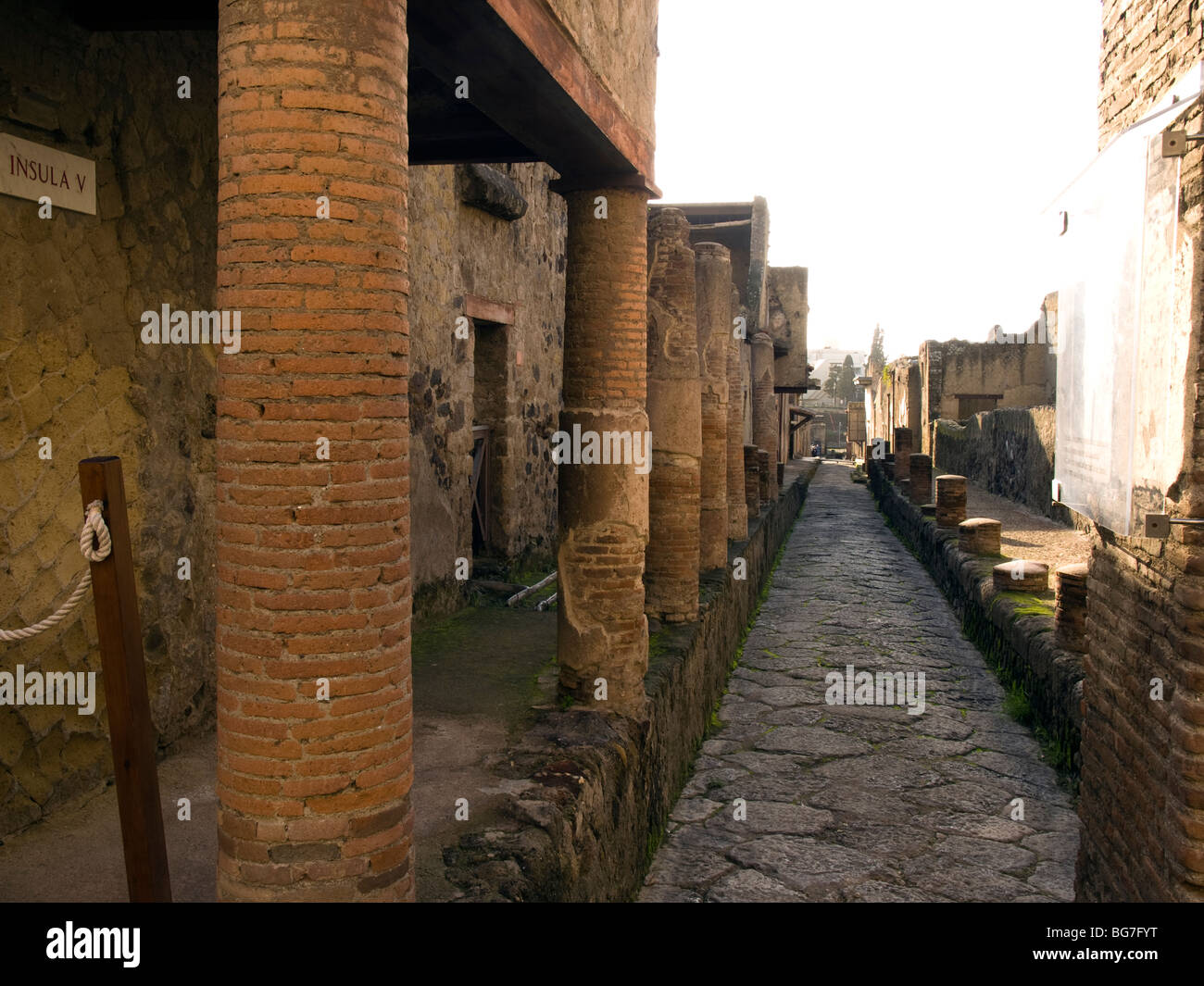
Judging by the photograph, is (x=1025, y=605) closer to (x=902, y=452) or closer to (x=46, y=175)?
(x=46, y=175)

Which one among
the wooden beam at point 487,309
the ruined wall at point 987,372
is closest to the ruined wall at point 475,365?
the wooden beam at point 487,309

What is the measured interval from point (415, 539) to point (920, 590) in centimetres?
757

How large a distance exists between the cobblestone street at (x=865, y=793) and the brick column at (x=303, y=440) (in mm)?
2819

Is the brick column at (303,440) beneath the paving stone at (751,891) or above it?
above

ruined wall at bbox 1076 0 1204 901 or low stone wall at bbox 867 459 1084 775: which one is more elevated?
ruined wall at bbox 1076 0 1204 901

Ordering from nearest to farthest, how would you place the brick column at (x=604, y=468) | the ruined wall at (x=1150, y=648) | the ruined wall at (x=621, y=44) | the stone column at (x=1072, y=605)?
the ruined wall at (x=1150, y=648)
the ruined wall at (x=621, y=44)
the brick column at (x=604, y=468)
the stone column at (x=1072, y=605)

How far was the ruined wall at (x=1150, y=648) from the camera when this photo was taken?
2.95 meters

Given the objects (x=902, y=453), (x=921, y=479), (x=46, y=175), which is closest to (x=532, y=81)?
(x=46, y=175)

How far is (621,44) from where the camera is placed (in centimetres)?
491

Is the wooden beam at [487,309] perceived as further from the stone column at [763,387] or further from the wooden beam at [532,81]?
the stone column at [763,387]

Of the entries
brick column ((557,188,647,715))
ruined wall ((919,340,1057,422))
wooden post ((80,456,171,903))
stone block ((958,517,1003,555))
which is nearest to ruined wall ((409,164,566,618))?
brick column ((557,188,647,715))

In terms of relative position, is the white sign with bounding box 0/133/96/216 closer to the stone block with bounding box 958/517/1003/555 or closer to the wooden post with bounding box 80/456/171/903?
the wooden post with bounding box 80/456/171/903

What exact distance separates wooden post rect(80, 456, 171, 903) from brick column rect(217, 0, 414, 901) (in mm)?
180

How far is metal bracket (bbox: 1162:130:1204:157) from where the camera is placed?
2.99m
